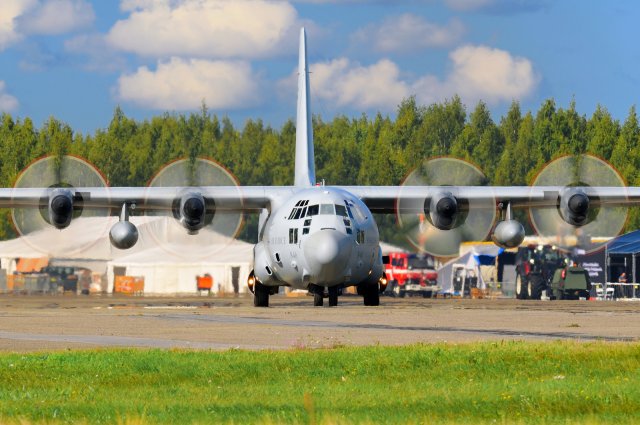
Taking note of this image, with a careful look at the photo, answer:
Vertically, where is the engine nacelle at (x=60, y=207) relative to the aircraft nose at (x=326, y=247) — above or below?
above

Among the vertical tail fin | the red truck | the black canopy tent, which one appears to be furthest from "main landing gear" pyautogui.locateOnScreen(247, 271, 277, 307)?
the red truck

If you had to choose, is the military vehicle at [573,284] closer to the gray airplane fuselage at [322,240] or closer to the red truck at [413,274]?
the red truck at [413,274]

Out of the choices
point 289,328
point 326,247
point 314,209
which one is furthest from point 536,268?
point 289,328

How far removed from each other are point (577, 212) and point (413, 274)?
29999mm

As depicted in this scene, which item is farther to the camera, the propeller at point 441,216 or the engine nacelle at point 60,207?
the propeller at point 441,216

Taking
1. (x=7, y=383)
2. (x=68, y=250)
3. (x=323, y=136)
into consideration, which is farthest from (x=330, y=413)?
(x=323, y=136)

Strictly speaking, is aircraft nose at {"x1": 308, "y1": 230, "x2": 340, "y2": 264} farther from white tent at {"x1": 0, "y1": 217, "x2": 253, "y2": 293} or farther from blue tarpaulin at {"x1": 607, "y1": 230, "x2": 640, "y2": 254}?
blue tarpaulin at {"x1": 607, "y1": 230, "x2": 640, "y2": 254}

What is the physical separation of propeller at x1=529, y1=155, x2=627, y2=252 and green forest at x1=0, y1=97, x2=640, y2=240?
16.8 feet

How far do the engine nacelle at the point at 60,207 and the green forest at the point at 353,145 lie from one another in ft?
199

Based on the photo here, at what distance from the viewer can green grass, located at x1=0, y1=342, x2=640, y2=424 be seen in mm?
13516

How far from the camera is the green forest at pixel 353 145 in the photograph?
4373 inches

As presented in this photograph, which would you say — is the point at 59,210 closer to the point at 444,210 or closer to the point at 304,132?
the point at 304,132

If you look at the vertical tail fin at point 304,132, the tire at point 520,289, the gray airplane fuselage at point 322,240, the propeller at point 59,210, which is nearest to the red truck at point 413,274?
the tire at point 520,289

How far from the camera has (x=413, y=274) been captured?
75.2 m
